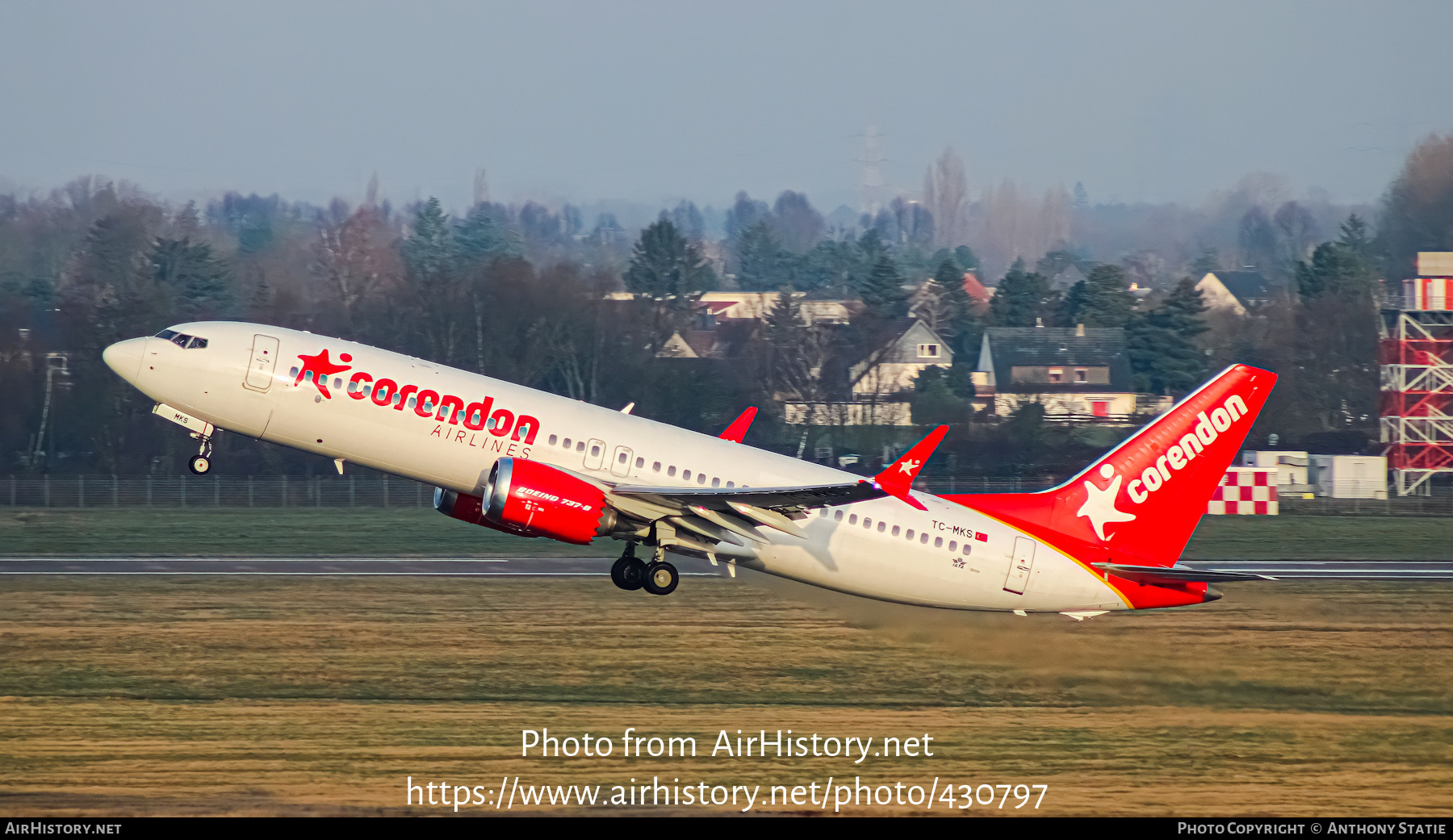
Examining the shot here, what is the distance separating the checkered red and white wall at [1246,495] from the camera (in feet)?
258

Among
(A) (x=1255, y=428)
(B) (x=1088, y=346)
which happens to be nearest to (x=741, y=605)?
(A) (x=1255, y=428)

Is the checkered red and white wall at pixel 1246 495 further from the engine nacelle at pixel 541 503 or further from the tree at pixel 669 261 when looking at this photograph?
the tree at pixel 669 261

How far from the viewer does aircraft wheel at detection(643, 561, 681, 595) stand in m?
34.7

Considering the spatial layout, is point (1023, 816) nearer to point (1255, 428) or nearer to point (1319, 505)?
point (1319, 505)

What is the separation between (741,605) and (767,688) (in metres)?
10.1

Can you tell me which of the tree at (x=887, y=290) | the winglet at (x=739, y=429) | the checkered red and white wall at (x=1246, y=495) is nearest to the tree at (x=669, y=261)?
the tree at (x=887, y=290)

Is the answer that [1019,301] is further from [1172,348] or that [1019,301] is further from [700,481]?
[700,481]

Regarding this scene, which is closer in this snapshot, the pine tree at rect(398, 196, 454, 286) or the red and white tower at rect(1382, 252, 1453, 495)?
the red and white tower at rect(1382, 252, 1453, 495)

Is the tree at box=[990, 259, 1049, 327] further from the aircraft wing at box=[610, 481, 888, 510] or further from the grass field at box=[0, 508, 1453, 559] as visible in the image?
the aircraft wing at box=[610, 481, 888, 510]

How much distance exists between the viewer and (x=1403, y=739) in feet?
107

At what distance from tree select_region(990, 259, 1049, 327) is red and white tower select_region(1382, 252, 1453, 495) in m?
43.8

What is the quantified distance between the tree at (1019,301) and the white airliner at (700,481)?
97.4 metres

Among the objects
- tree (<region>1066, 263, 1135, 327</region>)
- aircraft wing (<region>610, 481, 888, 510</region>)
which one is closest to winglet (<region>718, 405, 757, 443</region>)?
aircraft wing (<region>610, 481, 888, 510</region>)
